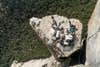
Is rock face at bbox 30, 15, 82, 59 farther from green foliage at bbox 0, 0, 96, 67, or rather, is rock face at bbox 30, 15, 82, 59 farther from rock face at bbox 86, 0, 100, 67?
green foliage at bbox 0, 0, 96, 67

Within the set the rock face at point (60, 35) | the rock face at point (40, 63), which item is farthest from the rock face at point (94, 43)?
the rock face at point (40, 63)

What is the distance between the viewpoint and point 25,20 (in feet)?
32.8

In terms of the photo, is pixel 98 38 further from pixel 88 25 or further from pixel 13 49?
pixel 13 49

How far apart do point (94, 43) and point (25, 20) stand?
2.56 meters

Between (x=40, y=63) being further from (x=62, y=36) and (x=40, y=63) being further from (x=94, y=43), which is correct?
(x=94, y=43)

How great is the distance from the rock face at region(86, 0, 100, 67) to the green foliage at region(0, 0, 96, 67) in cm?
87

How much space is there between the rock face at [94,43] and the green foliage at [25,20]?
868 mm

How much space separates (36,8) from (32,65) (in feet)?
5.27

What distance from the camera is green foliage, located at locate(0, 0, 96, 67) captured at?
9492 mm

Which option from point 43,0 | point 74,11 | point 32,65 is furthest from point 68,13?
point 32,65

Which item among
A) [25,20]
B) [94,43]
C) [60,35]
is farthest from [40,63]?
[94,43]

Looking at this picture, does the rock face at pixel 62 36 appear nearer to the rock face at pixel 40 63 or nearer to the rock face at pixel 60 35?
the rock face at pixel 60 35

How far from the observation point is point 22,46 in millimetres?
9703

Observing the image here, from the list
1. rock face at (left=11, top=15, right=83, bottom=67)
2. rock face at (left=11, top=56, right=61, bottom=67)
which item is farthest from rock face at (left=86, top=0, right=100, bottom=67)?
rock face at (left=11, top=56, right=61, bottom=67)
